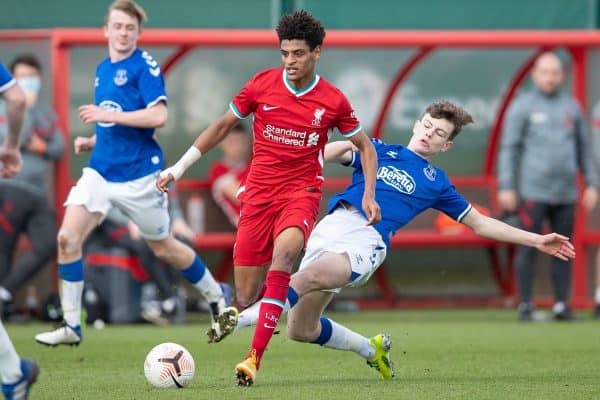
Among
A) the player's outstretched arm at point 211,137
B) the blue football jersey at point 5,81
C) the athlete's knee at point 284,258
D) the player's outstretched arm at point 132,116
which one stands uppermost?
the blue football jersey at point 5,81

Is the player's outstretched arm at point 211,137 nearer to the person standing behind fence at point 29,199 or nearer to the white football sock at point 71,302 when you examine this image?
the white football sock at point 71,302

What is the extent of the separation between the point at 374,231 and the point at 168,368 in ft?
4.65

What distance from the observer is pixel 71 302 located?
9109mm

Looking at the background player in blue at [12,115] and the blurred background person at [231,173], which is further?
the blurred background person at [231,173]

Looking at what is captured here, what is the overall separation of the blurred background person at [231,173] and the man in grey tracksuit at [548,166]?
2.57 metres

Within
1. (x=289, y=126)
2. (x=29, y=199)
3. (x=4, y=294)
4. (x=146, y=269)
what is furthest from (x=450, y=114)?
(x=29, y=199)

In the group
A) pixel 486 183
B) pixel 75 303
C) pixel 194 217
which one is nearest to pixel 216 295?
pixel 75 303

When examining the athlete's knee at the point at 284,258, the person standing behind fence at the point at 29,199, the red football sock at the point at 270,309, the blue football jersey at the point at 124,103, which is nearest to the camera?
the red football sock at the point at 270,309

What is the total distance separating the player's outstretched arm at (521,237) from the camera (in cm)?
749

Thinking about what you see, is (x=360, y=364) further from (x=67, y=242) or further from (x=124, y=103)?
(x=124, y=103)

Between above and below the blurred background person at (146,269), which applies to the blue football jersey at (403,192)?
above

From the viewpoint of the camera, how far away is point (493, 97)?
590 inches

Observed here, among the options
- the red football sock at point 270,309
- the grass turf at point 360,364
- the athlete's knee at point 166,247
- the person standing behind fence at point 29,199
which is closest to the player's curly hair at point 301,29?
the red football sock at point 270,309

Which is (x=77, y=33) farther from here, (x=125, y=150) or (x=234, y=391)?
(x=234, y=391)
